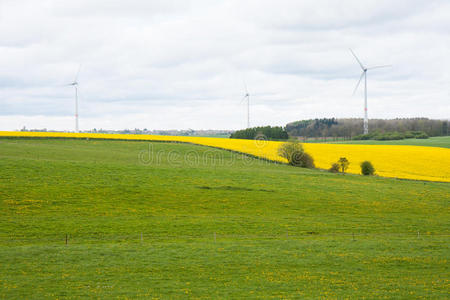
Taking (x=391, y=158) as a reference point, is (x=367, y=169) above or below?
below

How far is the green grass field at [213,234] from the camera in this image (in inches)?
799

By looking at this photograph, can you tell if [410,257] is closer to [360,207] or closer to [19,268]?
[360,207]

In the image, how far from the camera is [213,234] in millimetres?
30797

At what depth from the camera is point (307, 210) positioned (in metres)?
40.5

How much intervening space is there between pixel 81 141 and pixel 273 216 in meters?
64.3

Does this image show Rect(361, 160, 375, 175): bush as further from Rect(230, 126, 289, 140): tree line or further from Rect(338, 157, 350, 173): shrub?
Rect(230, 126, 289, 140): tree line

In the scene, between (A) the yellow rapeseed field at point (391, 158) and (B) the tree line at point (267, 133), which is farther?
(B) the tree line at point (267, 133)

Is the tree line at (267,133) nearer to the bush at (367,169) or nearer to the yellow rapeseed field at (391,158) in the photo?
the yellow rapeseed field at (391,158)

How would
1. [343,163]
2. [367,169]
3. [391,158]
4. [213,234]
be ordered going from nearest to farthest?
[213,234]
[367,169]
[343,163]
[391,158]

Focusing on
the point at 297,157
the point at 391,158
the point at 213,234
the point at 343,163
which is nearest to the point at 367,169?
the point at 343,163

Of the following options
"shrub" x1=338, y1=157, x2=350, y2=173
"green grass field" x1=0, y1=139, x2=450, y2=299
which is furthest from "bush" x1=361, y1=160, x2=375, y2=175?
"green grass field" x1=0, y1=139, x2=450, y2=299

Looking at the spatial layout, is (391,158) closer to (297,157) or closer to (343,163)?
(343,163)

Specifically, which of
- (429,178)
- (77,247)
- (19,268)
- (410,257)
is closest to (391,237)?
(410,257)

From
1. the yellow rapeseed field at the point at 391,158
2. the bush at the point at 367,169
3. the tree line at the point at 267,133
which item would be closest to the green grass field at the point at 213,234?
the bush at the point at 367,169
